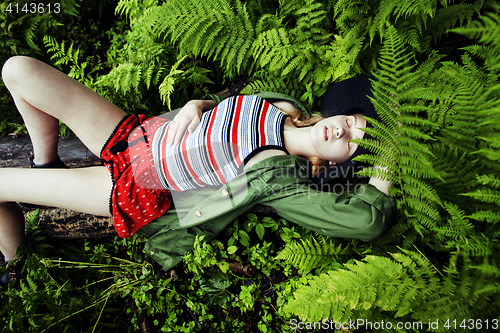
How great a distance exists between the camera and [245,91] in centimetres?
242

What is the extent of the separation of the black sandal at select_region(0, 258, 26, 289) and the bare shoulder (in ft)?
7.43

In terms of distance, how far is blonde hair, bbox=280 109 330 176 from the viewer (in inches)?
78.2

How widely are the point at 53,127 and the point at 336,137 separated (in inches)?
93.6

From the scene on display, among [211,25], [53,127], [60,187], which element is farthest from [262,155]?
[53,127]

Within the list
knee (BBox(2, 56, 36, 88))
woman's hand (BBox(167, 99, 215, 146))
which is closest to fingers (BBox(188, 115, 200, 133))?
woman's hand (BBox(167, 99, 215, 146))

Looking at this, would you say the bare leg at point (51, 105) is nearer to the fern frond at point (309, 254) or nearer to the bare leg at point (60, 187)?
the bare leg at point (60, 187)

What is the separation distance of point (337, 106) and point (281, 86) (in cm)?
66

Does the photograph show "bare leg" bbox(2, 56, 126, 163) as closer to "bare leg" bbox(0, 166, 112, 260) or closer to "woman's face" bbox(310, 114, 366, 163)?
"bare leg" bbox(0, 166, 112, 260)

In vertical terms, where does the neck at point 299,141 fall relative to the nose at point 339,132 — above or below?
below

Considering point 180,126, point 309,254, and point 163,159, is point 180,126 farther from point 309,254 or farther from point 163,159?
point 309,254

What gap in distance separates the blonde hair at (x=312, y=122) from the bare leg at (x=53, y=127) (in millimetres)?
1563

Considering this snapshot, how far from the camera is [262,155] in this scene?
1883 millimetres

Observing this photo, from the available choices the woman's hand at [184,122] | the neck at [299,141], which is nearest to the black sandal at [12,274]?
the woman's hand at [184,122]

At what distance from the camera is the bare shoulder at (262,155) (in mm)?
1863
